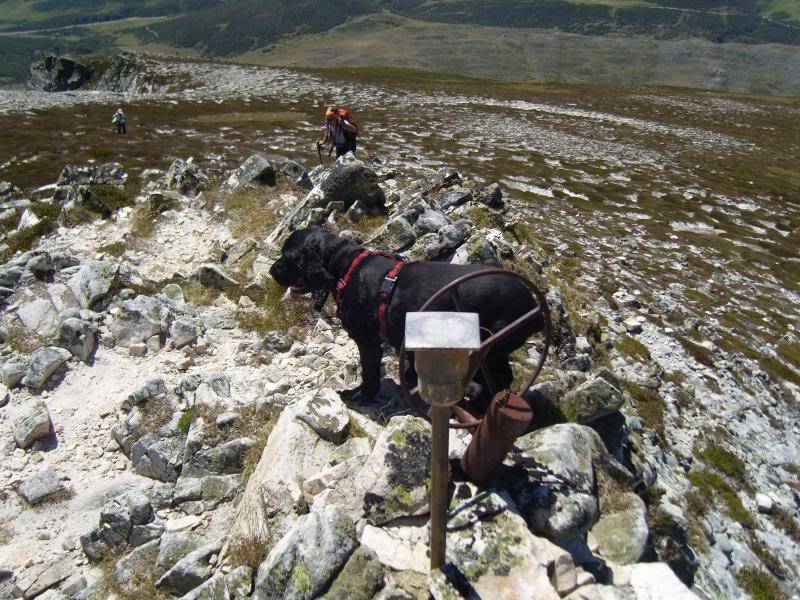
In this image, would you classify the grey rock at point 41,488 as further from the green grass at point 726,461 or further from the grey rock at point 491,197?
the grey rock at point 491,197

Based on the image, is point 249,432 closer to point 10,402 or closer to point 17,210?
point 10,402

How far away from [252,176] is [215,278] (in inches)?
216

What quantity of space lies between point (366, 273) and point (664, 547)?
4.23m

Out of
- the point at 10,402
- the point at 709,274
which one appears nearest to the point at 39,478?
the point at 10,402

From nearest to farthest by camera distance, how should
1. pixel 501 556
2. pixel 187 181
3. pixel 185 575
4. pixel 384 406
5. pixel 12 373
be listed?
1. pixel 501 556
2. pixel 185 575
3. pixel 384 406
4. pixel 12 373
5. pixel 187 181

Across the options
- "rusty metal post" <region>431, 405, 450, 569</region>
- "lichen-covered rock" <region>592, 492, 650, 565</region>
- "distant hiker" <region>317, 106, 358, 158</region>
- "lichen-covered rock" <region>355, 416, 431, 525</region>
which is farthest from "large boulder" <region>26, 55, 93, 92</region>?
"lichen-covered rock" <region>592, 492, 650, 565</region>

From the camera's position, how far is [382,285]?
5.52 m

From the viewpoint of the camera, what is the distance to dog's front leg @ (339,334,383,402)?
19.8 ft

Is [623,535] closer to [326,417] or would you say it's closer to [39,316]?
[326,417]

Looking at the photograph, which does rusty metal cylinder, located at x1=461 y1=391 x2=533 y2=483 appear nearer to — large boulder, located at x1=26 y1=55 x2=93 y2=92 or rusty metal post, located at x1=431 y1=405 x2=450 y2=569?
rusty metal post, located at x1=431 y1=405 x2=450 y2=569

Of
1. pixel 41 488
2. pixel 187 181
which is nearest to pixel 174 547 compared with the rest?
pixel 41 488

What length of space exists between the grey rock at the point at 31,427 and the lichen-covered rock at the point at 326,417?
3.36 meters

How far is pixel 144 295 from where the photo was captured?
855 centimetres

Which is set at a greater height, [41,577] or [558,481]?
[558,481]
